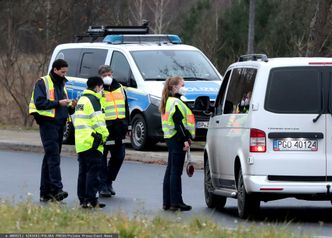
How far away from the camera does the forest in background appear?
3588cm

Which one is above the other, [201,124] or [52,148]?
[52,148]

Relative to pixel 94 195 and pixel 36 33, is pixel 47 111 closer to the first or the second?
pixel 94 195

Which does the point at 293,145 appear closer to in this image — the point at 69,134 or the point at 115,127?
the point at 115,127

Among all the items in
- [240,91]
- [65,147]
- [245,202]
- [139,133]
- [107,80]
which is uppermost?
[240,91]

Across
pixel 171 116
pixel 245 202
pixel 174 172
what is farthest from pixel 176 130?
pixel 245 202

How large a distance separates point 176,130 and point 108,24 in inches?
1124

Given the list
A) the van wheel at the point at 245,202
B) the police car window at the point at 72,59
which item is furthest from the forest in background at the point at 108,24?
the van wheel at the point at 245,202

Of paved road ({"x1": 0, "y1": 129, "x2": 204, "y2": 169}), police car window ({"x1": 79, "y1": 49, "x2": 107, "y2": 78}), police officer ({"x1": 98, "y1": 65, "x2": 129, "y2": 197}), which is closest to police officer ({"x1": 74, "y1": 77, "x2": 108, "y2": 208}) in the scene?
police officer ({"x1": 98, "y1": 65, "x2": 129, "y2": 197})

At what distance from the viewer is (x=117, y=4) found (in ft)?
163

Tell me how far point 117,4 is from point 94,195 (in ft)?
116

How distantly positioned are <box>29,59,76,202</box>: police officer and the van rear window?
9.92 feet

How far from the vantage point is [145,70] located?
24.1 metres

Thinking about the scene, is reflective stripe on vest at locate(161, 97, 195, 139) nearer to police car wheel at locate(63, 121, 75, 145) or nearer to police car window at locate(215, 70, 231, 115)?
police car window at locate(215, 70, 231, 115)

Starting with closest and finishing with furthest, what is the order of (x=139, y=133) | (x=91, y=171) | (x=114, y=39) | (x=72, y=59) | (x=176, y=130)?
(x=91, y=171) < (x=176, y=130) < (x=139, y=133) < (x=114, y=39) < (x=72, y=59)
